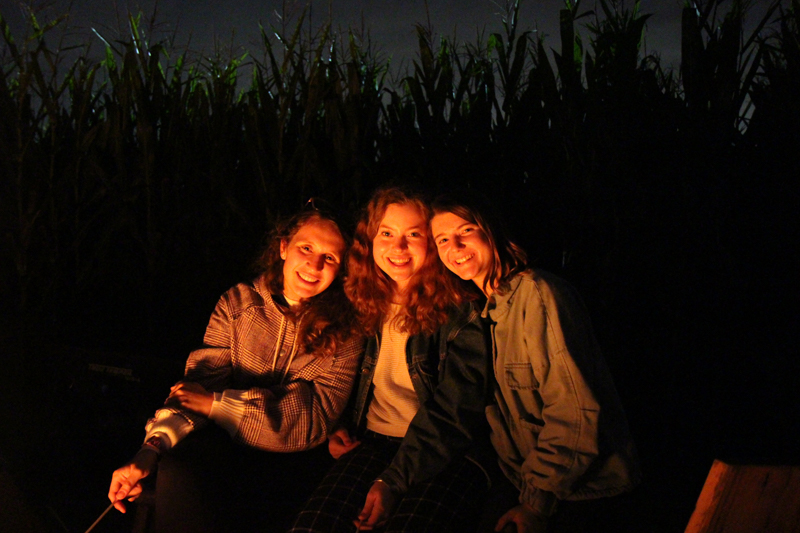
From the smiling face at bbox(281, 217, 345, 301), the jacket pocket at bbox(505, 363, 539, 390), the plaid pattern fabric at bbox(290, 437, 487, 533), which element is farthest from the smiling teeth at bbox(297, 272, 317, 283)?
the jacket pocket at bbox(505, 363, 539, 390)

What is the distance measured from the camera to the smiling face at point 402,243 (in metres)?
1.66

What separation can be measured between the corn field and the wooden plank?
1.03 m

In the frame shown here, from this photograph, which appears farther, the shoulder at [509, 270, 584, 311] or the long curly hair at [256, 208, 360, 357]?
the long curly hair at [256, 208, 360, 357]

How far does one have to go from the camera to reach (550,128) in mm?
2053

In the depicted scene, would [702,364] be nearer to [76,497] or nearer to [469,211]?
[469,211]

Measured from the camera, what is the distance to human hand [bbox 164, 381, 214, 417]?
1.47 meters

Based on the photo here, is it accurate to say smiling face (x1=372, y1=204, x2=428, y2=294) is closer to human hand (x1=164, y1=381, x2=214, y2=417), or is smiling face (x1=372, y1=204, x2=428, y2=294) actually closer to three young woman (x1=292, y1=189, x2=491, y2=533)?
three young woman (x1=292, y1=189, x2=491, y2=533)

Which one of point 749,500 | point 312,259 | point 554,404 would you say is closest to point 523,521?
point 554,404

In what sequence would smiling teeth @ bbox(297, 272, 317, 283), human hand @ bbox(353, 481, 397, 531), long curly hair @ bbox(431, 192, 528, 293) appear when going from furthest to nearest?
smiling teeth @ bbox(297, 272, 317, 283), long curly hair @ bbox(431, 192, 528, 293), human hand @ bbox(353, 481, 397, 531)

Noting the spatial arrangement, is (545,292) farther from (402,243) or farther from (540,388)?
(402,243)

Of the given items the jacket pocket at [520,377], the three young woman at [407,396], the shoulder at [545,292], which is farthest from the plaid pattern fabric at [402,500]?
the shoulder at [545,292]

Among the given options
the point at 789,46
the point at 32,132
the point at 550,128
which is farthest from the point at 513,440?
the point at 32,132

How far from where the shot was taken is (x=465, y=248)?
4.95 feet

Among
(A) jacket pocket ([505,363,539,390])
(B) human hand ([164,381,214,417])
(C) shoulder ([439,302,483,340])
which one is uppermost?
(C) shoulder ([439,302,483,340])
